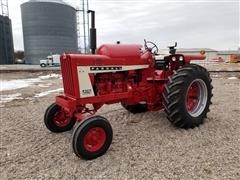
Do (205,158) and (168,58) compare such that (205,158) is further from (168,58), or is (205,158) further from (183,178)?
(168,58)

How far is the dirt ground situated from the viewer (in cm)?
322

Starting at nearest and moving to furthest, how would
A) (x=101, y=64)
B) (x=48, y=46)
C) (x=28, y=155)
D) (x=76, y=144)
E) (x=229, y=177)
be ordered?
(x=229, y=177) → (x=76, y=144) → (x=28, y=155) → (x=101, y=64) → (x=48, y=46)

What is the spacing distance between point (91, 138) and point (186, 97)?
6.64 feet

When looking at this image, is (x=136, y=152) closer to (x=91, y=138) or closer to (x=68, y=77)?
(x=91, y=138)

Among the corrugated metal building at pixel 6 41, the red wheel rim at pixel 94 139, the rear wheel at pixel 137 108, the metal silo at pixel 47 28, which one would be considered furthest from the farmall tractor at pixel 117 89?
the corrugated metal building at pixel 6 41

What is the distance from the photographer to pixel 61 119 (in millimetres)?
4906

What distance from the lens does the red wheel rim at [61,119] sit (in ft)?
15.9

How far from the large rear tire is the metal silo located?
46.6m

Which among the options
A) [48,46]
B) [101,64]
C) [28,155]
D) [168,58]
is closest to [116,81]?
[101,64]

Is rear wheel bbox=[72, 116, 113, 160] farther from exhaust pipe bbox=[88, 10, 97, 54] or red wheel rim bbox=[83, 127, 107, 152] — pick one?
exhaust pipe bbox=[88, 10, 97, 54]

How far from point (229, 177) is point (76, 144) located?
6.79 ft

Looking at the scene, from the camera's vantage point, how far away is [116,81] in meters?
4.57

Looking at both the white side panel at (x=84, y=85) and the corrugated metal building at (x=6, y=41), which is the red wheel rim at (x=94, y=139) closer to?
the white side panel at (x=84, y=85)

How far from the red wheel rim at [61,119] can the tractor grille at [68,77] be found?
0.80m
